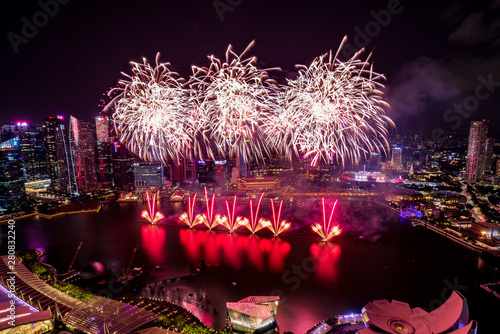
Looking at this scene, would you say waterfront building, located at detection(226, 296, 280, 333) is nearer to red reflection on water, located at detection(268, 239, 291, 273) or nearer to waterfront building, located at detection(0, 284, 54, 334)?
red reflection on water, located at detection(268, 239, 291, 273)

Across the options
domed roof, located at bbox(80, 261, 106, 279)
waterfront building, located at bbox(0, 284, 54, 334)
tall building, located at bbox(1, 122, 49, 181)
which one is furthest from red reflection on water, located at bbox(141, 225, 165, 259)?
tall building, located at bbox(1, 122, 49, 181)

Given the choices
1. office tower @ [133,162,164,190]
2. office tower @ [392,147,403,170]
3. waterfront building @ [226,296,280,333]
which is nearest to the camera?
waterfront building @ [226,296,280,333]

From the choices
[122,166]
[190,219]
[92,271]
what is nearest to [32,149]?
[122,166]

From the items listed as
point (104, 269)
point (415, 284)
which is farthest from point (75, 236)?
point (415, 284)

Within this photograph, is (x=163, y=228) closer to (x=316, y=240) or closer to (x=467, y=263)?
(x=316, y=240)

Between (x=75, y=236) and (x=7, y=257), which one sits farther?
(x=75, y=236)

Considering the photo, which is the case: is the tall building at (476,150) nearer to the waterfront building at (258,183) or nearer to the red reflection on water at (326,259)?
the waterfront building at (258,183)

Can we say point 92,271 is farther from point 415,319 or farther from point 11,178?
point 11,178
